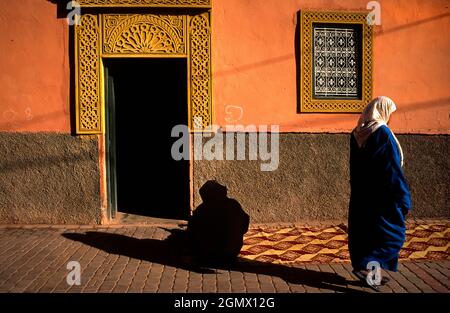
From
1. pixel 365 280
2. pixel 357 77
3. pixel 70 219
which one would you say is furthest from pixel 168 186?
pixel 365 280

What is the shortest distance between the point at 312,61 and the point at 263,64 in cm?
72

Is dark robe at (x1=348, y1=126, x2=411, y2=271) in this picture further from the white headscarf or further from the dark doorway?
the dark doorway

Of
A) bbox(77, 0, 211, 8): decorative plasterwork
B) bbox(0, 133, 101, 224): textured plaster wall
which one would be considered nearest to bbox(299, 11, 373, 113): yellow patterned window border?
bbox(77, 0, 211, 8): decorative plasterwork

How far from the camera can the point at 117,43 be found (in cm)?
621

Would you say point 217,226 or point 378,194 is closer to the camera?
point 378,194

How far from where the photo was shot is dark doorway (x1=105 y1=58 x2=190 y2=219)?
21.6 feet

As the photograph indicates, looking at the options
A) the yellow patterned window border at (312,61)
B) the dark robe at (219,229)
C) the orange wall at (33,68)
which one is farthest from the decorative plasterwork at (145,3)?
the dark robe at (219,229)

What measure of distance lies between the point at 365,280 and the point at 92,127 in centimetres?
414

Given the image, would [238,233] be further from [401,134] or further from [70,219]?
[401,134]

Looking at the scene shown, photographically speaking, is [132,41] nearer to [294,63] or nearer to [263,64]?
[263,64]

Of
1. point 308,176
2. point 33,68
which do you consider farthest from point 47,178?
point 308,176

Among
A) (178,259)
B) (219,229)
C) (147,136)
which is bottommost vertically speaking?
(178,259)

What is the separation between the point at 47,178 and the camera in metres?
6.27

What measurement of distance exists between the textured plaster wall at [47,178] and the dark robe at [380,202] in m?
3.79
